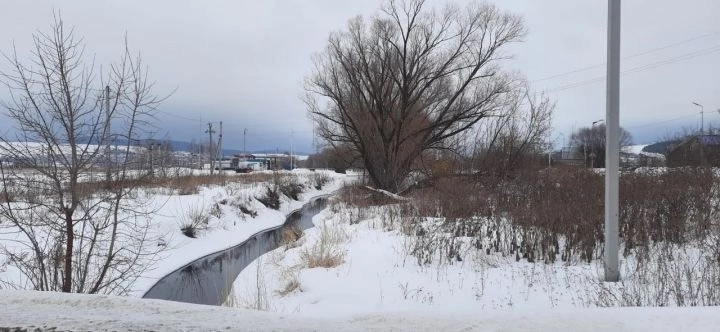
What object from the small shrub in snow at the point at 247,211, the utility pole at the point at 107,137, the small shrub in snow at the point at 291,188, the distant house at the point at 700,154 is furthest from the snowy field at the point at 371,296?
the small shrub in snow at the point at 291,188

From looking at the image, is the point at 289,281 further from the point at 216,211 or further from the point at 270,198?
the point at 270,198

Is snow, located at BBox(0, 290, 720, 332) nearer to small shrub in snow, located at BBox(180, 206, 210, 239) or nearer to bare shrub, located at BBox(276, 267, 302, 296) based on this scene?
bare shrub, located at BBox(276, 267, 302, 296)

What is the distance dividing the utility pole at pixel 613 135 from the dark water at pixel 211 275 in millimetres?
5960

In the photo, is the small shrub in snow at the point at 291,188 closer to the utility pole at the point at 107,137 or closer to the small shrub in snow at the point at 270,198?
the small shrub in snow at the point at 270,198

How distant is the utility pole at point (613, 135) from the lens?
652 cm

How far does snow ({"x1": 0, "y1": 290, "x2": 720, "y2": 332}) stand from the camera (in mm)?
2553

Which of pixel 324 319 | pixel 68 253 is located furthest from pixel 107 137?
pixel 324 319

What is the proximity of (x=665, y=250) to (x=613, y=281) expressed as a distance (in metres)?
1.67

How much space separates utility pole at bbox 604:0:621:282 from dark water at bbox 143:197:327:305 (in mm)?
5960

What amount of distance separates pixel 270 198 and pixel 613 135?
71.4 ft

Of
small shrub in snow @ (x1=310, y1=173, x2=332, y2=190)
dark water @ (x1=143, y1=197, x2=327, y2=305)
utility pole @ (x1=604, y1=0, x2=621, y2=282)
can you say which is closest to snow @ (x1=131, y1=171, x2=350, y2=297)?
dark water @ (x1=143, y1=197, x2=327, y2=305)

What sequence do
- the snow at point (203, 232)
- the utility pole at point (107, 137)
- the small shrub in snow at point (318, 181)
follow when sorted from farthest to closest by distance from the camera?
the small shrub in snow at point (318, 181) → the snow at point (203, 232) → the utility pole at point (107, 137)

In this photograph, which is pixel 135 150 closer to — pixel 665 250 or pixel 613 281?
pixel 613 281

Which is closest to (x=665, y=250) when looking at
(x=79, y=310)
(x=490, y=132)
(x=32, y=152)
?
(x=79, y=310)
